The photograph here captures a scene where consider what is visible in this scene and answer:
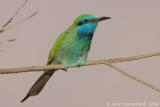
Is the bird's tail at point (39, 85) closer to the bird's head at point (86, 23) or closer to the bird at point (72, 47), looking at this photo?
the bird at point (72, 47)

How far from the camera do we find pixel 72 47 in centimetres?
119

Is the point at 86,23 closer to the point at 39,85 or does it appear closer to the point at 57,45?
the point at 57,45

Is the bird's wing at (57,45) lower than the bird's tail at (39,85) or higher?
higher

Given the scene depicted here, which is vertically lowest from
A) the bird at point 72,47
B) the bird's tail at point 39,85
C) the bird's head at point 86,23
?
the bird's tail at point 39,85

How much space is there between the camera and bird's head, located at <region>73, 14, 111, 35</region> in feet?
3.79

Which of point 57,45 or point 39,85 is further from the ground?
point 57,45

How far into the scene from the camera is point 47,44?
1240 mm

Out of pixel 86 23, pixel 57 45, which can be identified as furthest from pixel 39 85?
pixel 86 23

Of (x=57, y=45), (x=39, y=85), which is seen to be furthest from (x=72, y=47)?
(x=39, y=85)

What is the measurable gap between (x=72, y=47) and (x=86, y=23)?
0.10 m

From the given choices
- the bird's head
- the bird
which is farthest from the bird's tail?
the bird's head

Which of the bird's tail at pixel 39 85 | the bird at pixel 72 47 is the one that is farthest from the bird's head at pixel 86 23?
the bird's tail at pixel 39 85

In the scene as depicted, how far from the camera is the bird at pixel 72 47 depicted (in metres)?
1.16

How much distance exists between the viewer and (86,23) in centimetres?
116
